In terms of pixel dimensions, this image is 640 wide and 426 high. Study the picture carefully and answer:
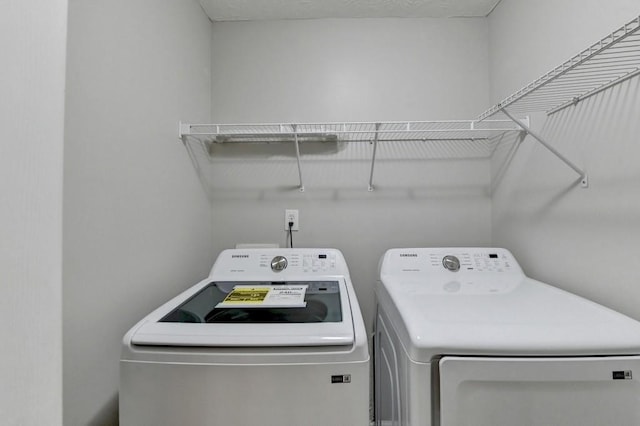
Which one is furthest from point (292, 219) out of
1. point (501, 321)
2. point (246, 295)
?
point (501, 321)

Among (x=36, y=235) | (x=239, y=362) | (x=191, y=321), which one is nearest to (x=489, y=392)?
(x=239, y=362)

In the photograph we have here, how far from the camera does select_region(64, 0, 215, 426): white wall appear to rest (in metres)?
0.80

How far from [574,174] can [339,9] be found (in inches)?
58.7

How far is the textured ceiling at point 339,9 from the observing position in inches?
62.3

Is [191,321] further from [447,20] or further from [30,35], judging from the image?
[447,20]

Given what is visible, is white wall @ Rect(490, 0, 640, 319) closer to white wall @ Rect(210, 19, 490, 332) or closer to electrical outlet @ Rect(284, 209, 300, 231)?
white wall @ Rect(210, 19, 490, 332)

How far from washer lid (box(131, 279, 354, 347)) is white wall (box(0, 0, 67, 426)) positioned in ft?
1.15

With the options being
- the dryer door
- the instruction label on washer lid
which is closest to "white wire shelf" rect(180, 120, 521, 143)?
the instruction label on washer lid

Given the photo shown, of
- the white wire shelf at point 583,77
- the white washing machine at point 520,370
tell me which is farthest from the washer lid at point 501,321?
the white wire shelf at point 583,77

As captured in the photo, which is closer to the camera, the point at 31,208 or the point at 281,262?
the point at 31,208

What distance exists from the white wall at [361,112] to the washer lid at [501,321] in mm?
561

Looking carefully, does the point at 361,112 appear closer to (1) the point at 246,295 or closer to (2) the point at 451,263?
(2) the point at 451,263

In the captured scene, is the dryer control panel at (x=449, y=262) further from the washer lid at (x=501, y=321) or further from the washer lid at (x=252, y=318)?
the washer lid at (x=252, y=318)

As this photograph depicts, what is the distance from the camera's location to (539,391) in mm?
701
